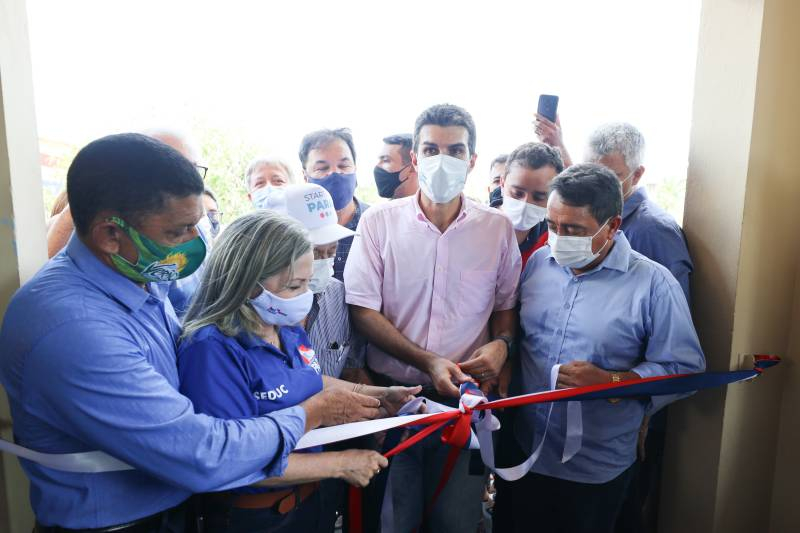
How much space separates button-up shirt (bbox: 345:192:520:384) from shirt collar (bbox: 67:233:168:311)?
46.7 inches

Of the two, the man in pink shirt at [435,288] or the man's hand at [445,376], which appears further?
the man in pink shirt at [435,288]

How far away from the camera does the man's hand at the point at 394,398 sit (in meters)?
2.16

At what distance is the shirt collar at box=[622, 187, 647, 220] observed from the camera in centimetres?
292

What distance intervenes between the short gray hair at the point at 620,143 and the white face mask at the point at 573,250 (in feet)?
2.75

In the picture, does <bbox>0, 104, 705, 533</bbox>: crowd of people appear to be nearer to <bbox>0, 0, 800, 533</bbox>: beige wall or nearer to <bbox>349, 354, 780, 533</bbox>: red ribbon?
<bbox>349, 354, 780, 533</bbox>: red ribbon

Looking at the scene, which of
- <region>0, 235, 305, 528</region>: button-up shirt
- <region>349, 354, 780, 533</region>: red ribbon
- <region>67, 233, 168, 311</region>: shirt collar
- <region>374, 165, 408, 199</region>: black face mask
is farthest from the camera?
<region>374, 165, 408, 199</region>: black face mask

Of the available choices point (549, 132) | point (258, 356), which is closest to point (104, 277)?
point (258, 356)

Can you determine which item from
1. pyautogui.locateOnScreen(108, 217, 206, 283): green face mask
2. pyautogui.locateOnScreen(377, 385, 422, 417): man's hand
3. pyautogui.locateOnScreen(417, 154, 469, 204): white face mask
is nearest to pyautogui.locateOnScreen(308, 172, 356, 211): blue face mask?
pyautogui.locateOnScreen(417, 154, 469, 204): white face mask

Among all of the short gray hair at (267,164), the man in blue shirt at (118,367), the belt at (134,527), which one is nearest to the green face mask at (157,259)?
the man in blue shirt at (118,367)

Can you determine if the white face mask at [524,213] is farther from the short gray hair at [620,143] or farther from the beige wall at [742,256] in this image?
the beige wall at [742,256]

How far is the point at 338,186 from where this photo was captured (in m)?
3.30

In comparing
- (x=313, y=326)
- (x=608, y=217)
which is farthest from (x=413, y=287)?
(x=608, y=217)

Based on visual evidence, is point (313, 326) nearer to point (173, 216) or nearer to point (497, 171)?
point (173, 216)

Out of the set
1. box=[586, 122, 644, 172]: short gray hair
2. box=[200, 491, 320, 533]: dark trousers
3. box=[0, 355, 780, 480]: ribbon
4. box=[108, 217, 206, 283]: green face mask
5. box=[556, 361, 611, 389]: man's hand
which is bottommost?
box=[200, 491, 320, 533]: dark trousers
